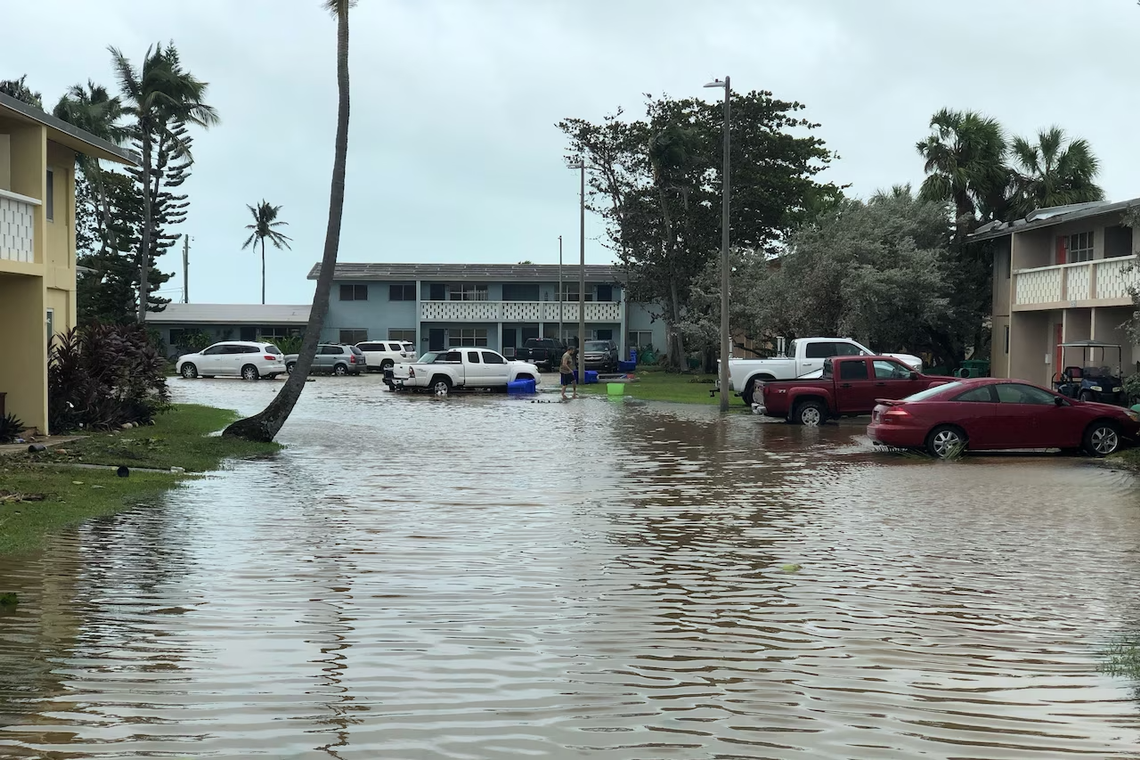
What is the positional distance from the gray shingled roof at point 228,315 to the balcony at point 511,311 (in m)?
8.09

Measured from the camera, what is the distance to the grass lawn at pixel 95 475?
1307cm

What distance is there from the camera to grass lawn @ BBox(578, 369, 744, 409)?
43156mm

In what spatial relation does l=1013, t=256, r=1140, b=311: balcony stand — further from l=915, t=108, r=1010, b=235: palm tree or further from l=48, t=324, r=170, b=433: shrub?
l=48, t=324, r=170, b=433: shrub

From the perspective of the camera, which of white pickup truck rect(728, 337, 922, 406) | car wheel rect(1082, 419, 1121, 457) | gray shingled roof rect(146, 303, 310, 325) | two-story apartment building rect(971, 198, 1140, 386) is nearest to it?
car wheel rect(1082, 419, 1121, 457)

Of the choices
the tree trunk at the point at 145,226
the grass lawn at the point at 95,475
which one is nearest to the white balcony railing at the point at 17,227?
the grass lawn at the point at 95,475

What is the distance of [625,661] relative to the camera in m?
7.58

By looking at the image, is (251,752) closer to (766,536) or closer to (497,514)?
(766,536)

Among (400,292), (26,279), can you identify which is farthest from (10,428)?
(400,292)

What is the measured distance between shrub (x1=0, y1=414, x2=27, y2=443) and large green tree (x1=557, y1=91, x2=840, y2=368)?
43876 mm

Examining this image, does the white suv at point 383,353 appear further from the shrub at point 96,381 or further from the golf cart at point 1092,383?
the shrub at point 96,381

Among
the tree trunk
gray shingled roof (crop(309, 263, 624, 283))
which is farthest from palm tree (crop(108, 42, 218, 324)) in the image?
gray shingled roof (crop(309, 263, 624, 283))

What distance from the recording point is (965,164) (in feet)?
164

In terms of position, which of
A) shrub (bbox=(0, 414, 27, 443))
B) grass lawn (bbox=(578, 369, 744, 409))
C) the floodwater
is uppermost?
shrub (bbox=(0, 414, 27, 443))

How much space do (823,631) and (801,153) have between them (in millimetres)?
62452
